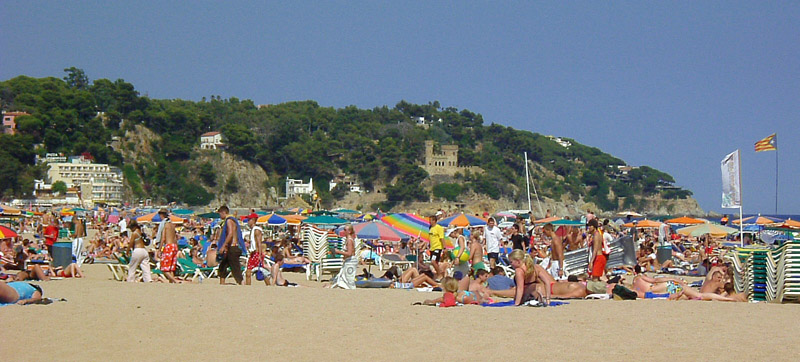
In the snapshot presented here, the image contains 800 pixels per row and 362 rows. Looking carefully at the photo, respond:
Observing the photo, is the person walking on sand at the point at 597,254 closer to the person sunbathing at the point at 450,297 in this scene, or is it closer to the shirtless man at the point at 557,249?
the shirtless man at the point at 557,249

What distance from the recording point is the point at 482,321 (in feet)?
20.7

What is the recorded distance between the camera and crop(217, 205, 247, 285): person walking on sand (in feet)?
29.0

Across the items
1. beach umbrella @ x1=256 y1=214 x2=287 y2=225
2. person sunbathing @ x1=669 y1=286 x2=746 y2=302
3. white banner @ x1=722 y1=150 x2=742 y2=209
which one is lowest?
person sunbathing @ x1=669 y1=286 x2=746 y2=302

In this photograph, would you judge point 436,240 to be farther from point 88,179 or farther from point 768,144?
point 88,179

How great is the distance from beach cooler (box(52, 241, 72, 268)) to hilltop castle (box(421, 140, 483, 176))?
89919 mm

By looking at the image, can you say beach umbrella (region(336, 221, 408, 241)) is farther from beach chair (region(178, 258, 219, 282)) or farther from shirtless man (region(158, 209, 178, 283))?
shirtless man (region(158, 209, 178, 283))

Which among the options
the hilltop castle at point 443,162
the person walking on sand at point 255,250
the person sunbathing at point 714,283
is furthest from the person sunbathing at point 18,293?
the hilltop castle at point 443,162

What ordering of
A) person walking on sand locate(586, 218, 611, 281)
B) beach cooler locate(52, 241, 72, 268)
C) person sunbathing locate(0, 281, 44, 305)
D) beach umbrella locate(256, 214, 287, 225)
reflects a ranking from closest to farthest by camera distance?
person sunbathing locate(0, 281, 44, 305)
person walking on sand locate(586, 218, 611, 281)
beach cooler locate(52, 241, 72, 268)
beach umbrella locate(256, 214, 287, 225)

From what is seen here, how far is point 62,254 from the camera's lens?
11.0 m

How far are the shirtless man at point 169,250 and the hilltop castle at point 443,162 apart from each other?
3594 inches

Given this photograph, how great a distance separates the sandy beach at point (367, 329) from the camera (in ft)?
16.3

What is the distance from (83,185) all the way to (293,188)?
28.4 m

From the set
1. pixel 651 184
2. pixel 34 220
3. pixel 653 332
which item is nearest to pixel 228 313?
pixel 653 332

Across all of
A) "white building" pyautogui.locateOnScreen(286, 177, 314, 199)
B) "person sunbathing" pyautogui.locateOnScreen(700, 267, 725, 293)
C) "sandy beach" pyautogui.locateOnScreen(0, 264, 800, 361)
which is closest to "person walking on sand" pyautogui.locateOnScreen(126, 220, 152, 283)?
"sandy beach" pyautogui.locateOnScreen(0, 264, 800, 361)
